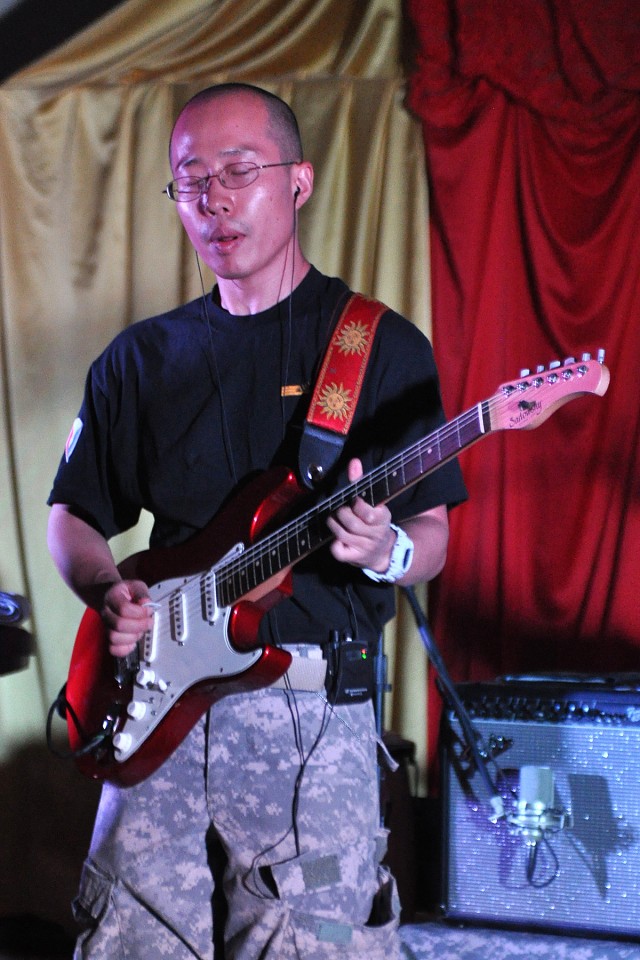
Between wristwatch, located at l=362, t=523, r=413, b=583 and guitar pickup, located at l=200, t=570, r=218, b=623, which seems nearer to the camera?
wristwatch, located at l=362, t=523, r=413, b=583

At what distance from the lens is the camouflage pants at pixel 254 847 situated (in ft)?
5.30

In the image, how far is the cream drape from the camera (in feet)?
10.5

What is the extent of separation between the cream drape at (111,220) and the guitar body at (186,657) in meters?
1.42

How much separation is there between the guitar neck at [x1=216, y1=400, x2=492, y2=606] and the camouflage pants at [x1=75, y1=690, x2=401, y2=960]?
0.20m

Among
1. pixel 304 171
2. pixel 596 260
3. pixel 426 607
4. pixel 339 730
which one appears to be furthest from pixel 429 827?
pixel 304 171

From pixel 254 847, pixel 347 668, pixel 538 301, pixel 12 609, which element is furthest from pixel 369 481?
pixel 538 301

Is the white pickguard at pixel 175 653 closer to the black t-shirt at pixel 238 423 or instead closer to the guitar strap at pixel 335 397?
the black t-shirt at pixel 238 423

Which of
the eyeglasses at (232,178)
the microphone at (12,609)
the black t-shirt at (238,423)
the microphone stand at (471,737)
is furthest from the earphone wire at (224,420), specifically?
the microphone at (12,609)

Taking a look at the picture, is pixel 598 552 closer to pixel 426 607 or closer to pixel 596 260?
pixel 426 607

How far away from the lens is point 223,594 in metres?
1.75

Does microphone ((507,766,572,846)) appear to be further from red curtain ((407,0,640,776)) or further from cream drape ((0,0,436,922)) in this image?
cream drape ((0,0,436,922))

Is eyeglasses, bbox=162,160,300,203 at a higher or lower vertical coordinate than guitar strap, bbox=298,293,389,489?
higher

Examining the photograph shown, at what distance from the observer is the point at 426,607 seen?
10.3 feet

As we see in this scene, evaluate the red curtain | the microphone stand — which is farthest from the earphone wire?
the red curtain
